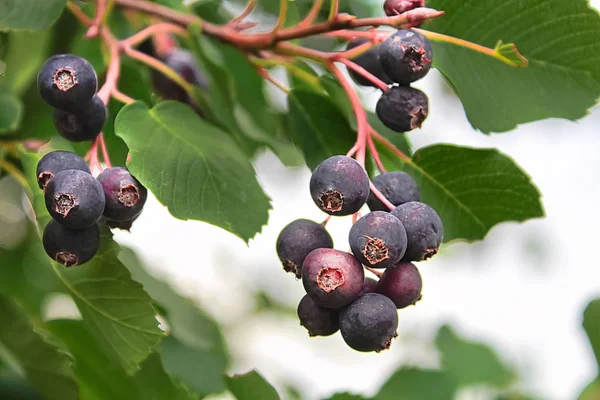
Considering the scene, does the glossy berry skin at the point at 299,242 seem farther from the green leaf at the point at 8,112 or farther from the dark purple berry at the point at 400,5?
the green leaf at the point at 8,112

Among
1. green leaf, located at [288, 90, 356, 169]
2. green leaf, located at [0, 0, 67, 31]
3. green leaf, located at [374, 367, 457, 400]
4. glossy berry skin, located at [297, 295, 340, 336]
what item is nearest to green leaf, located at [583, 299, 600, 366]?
green leaf, located at [374, 367, 457, 400]

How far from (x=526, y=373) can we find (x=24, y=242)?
2753 mm

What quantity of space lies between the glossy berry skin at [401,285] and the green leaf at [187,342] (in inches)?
25.4

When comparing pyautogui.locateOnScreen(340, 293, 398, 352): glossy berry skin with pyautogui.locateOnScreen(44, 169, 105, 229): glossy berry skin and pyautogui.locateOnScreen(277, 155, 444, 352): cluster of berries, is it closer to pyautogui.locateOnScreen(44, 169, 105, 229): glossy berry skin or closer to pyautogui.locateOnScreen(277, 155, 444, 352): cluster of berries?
pyautogui.locateOnScreen(277, 155, 444, 352): cluster of berries

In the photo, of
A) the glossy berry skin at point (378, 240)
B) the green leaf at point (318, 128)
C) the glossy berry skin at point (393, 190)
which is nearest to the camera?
the glossy berry skin at point (378, 240)

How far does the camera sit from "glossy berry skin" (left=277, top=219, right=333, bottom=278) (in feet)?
2.66

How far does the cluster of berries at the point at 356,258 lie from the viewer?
739 millimetres

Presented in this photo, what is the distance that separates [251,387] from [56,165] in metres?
0.48

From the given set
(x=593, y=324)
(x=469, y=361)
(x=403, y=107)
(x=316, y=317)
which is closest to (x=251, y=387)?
(x=316, y=317)

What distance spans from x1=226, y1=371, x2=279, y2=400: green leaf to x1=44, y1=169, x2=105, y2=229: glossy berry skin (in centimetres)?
42

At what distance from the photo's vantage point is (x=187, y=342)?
141cm

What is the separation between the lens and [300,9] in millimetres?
1550

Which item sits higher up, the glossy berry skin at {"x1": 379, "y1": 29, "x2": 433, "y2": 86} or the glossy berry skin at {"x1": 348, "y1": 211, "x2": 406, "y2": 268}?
the glossy berry skin at {"x1": 379, "y1": 29, "x2": 433, "y2": 86}

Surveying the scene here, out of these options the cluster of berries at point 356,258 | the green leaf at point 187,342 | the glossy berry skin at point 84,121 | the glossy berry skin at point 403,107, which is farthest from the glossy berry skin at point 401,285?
the green leaf at point 187,342
